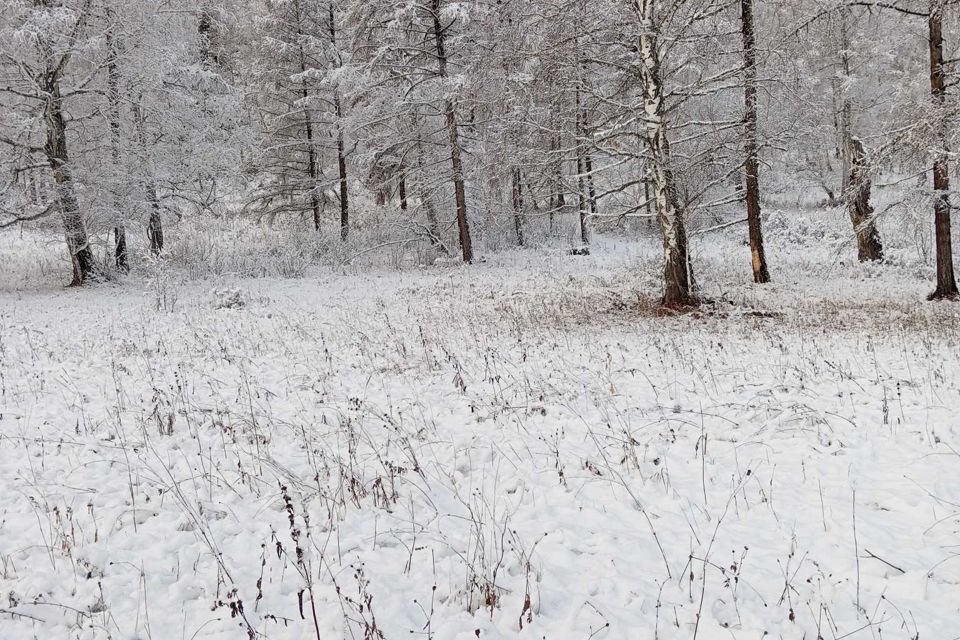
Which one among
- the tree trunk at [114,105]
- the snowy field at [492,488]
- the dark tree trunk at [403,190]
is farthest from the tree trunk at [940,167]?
the tree trunk at [114,105]

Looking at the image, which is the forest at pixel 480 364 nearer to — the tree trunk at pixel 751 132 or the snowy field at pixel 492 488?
the snowy field at pixel 492 488

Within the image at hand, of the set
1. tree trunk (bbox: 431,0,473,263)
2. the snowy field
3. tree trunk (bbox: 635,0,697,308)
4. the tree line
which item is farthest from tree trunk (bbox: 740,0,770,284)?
tree trunk (bbox: 431,0,473,263)

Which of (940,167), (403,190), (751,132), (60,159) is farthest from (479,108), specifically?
(403,190)

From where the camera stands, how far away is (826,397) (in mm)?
5449

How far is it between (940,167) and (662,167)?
16.4 feet

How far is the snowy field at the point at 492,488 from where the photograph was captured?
2891 millimetres

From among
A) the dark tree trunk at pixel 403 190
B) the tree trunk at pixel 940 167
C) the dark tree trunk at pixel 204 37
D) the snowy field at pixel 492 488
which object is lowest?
the snowy field at pixel 492 488

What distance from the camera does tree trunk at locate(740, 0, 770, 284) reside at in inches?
422

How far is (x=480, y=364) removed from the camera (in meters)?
7.38

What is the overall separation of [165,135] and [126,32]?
3.15 meters

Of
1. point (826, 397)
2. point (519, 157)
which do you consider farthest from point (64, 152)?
point (826, 397)

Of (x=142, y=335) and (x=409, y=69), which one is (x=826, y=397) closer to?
(x=142, y=335)

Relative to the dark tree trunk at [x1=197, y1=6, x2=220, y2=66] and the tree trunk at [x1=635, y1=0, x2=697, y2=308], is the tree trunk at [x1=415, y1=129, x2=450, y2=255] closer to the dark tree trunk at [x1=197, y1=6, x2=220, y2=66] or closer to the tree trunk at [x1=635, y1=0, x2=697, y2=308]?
the dark tree trunk at [x1=197, y1=6, x2=220, y2=66]

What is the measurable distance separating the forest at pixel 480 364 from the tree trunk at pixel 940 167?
75 millimetres
